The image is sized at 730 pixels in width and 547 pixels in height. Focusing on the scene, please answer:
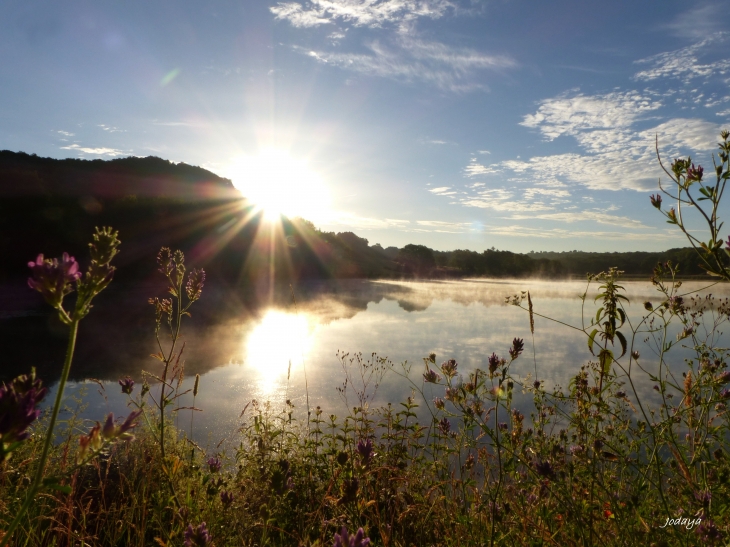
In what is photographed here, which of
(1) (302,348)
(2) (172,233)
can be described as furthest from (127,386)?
(2) (172,233)

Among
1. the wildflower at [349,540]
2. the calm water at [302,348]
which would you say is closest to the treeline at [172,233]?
the calm water at [302,348]

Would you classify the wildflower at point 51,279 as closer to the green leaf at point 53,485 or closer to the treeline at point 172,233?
the green leaf at point 53,485

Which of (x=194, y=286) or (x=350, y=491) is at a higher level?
(x=194, y=286)

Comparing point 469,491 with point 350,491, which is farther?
point 469,491

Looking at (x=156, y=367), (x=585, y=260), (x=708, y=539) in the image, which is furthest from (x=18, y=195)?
(x=585, y=260)

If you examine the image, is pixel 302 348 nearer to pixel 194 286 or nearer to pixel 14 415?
pixel 194 286

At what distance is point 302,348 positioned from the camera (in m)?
7.19

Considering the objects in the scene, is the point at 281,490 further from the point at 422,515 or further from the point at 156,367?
the point at 156,367

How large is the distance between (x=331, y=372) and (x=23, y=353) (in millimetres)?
4616

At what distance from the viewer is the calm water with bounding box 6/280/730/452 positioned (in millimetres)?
4812

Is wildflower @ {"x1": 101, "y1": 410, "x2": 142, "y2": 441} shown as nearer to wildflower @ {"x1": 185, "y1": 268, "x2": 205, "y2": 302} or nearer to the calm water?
wildflower @ {"x1": 185, "y1": 268, "x2": 205, "y2": 302}

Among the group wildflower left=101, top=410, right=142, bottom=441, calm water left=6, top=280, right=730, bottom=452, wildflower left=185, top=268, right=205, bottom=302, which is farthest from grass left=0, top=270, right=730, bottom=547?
calm water left=6, top=280, right=730, bottom=452

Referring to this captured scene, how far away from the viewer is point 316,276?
27922 mm

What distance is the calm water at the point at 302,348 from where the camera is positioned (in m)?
4.81
